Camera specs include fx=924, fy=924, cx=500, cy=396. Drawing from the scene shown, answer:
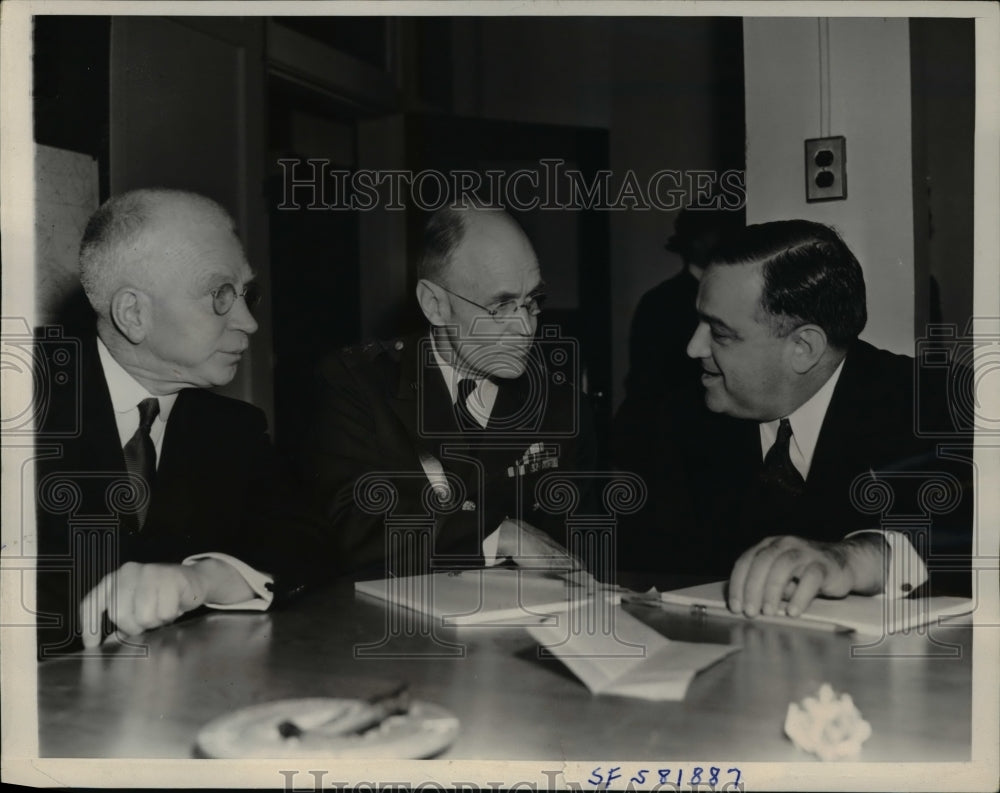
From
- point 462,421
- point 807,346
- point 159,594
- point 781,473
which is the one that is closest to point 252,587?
point 159,594

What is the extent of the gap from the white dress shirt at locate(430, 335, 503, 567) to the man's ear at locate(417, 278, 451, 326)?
0.03 meters

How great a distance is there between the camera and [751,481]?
63.4 inches

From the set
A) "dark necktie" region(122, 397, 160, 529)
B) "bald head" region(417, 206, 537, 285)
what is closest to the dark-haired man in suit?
"bald head" region(417, 206, 537, 285)

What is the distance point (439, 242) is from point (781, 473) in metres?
0.72

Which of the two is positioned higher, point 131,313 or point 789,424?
point 131,313

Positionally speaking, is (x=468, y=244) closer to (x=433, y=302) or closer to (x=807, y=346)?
(x=433, y=302)

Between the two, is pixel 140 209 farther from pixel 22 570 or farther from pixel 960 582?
pixel 960 582

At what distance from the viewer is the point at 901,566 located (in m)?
1.54

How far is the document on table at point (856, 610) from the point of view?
1369 mm

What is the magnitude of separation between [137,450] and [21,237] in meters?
0.41

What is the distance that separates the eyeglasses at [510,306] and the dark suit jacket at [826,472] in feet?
0.76

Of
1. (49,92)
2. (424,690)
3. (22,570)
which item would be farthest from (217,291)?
(424,690)

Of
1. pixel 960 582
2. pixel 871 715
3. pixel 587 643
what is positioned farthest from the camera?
pixel 960 582

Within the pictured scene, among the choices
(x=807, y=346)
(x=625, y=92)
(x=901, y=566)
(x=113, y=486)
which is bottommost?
(x=901, y=566)
